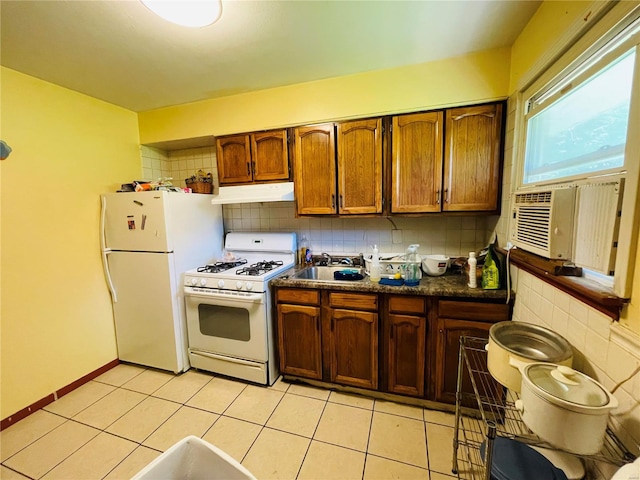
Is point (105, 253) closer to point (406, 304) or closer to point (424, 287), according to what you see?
point (406, 304)

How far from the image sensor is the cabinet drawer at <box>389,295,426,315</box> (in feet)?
5.97

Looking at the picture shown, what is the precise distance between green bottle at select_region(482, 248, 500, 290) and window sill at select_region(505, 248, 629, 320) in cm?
23

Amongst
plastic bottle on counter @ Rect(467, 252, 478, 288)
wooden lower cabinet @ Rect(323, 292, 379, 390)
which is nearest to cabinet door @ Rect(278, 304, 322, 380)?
wooden lower cabinet @ Rect(323, 292, 379, 390)

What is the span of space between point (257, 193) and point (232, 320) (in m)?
1.08

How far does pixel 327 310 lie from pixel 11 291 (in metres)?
2.22

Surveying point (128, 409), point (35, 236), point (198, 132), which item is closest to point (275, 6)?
point (198, 132)

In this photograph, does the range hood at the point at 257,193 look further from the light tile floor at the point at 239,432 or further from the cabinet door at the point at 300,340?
the light tile floor at the point at 239,432

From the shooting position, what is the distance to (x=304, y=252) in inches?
104

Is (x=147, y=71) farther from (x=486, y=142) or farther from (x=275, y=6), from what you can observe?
(x=486, y=142)

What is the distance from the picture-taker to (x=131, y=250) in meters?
2.34

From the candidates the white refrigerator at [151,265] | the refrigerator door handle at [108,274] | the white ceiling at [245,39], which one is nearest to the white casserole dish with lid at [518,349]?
the white ceiling at [245,39]

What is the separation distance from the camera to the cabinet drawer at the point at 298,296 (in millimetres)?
2037

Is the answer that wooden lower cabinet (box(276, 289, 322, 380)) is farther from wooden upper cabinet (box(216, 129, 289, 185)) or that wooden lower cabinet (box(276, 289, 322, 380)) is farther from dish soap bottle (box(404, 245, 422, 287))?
wooden upper cabinet (box(216, 129, 289, 185))

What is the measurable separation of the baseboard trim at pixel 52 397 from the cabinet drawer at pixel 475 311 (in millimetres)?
2931
